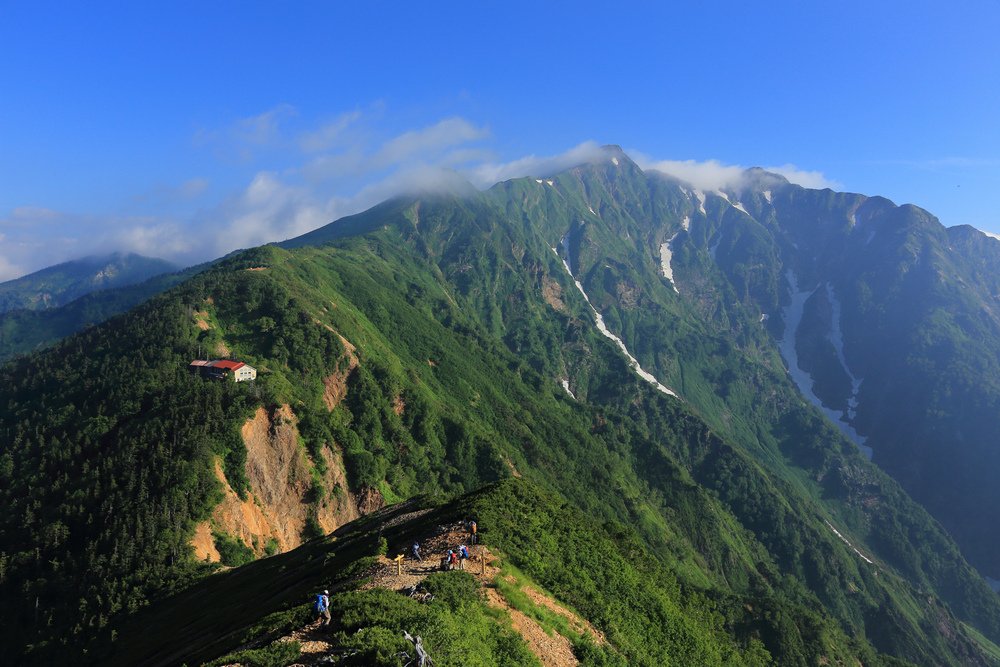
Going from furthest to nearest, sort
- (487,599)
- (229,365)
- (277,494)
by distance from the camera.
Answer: (229,365)
(277,494)
(487,599)

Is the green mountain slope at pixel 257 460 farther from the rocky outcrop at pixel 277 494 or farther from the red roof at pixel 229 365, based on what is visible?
the red roof at pixel 229 365

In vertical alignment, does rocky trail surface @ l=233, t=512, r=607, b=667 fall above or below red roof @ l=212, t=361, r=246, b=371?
below

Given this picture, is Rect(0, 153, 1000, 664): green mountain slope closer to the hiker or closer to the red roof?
the red roof

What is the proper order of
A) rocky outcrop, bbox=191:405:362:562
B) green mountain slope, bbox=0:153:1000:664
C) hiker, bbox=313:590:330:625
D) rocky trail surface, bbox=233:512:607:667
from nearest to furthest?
1. rocky trail surface, bbox=233:512:607:667
2. hiker, bbox=313:590:330:625
3. green mountain slope, bbox=0:153:1000:664
4. rocky outcrop, bbox=191:405:362:562

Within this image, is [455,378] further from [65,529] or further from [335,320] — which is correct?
[65,529]

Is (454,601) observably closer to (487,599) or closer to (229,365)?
(487,599)

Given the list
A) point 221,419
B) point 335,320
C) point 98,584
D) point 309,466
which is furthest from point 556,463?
point 98,584

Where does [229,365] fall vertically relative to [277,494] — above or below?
above

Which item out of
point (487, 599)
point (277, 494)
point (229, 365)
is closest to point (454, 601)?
point (487, 599)

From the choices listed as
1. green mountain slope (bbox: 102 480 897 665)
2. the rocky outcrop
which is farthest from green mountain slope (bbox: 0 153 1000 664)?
green mountain slope (bbox: 102 480 897 665)

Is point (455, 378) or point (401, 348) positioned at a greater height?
point (401, 348)

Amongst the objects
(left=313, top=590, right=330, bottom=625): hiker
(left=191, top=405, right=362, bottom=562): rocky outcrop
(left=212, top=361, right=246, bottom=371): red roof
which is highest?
(left=212, top=361, right=246, bottom=371): red roof
